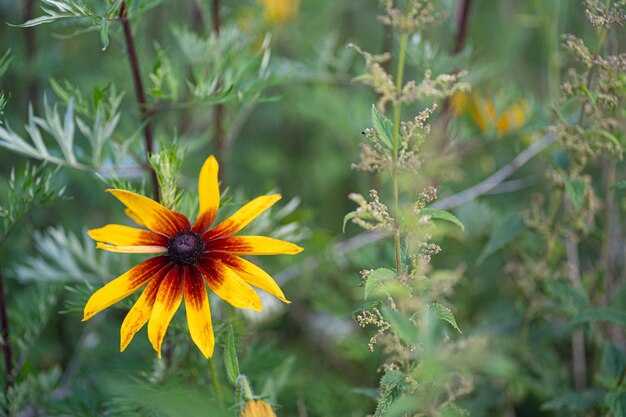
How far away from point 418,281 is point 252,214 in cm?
24

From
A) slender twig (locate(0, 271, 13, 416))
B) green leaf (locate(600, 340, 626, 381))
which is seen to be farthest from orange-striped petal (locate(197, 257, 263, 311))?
green leaf (locate(600, 340, 626, 381))

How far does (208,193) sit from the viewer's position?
782mm

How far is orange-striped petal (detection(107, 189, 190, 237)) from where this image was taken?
73 cm

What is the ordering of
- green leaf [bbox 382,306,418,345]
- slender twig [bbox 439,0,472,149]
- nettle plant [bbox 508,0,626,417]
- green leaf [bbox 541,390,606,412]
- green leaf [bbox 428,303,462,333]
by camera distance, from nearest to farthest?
green leaf [bbox 382,306,418,345], green leaf [bbox 428,303,462,333], nettle plant [bbox 508,0,626,417], green leaf [bbox 541,390,606,412], slender twig [bbox 439,0,472,149]

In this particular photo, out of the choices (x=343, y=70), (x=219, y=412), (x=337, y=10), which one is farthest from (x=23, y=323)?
(x=337, y=10)

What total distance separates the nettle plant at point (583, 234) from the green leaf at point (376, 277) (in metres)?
0.35

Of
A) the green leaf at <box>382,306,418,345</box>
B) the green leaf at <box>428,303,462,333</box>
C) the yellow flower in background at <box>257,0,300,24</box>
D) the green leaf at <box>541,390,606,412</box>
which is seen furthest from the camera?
the yellow flower in background at <box>257,0,300,24</box>

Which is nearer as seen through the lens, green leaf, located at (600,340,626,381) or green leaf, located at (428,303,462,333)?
green leaf, located at (428,303,462,333)

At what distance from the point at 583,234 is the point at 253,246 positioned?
68cm

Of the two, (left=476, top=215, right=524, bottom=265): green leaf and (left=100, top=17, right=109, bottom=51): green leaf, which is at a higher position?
(left=100, top=17, right=109, bottom=51): green leaf

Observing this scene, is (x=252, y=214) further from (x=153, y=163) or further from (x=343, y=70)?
(x=343, y=70)

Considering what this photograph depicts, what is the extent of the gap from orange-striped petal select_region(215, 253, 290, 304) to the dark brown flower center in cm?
3

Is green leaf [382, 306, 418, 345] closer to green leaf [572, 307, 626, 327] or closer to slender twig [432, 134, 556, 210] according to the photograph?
green leaf [572, 307, 626, 327]

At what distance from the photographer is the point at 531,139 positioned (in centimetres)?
152
